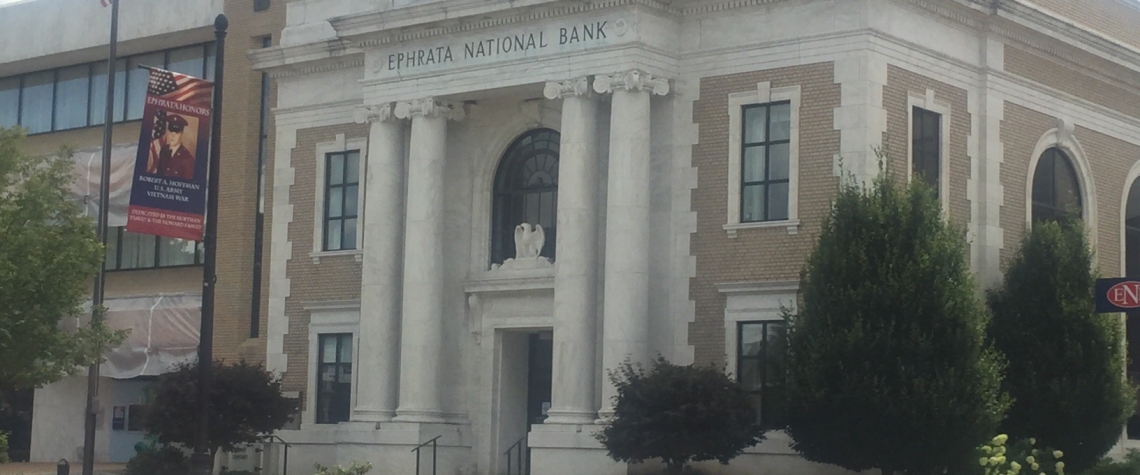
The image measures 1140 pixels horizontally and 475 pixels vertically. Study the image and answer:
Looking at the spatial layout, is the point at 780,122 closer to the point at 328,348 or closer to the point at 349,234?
the point at 349,234

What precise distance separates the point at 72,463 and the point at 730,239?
900 inches

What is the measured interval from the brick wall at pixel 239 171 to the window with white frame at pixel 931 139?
1659cm

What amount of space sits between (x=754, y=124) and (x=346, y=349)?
1088cm

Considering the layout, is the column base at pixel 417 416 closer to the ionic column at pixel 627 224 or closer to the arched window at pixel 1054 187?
the ionic column at pixel 627 224

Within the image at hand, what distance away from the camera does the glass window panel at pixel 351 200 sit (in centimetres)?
→ 3662

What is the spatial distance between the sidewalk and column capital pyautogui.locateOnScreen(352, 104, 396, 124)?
32.6ft

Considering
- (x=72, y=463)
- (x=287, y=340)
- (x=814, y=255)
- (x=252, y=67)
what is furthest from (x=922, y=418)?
(x=72, y=463)

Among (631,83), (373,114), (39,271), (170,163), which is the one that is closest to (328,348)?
(373,114)

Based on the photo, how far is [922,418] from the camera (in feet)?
87.8

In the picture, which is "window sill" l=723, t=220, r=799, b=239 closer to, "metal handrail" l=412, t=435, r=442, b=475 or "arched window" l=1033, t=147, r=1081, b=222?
"arched window" l=1033, t=147, r=1081, b=222

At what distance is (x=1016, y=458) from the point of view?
2875 cm

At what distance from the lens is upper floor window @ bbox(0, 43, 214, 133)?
4531 cm

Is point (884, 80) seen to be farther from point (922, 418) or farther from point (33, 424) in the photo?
point (33, 424)

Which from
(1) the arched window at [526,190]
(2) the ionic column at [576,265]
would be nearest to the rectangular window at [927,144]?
(2) the ionic column at [576,265]
